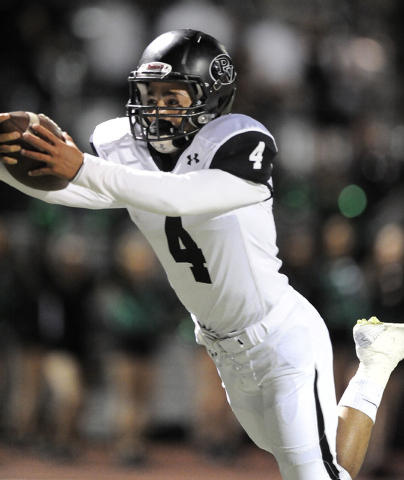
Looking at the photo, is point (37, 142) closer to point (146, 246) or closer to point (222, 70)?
point (222, 70)

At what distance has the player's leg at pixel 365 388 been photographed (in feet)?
8.61

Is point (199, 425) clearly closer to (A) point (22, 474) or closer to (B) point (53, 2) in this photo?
(A) point (22, 474)

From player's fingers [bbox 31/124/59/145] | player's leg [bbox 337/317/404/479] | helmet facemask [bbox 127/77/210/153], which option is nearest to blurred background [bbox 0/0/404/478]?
player's leg [bbox 337/317/404/479]

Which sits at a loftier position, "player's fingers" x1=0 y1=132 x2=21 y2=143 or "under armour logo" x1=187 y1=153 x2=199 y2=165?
"player's fingers" x1=0 y1=132 x2=21 y2=143

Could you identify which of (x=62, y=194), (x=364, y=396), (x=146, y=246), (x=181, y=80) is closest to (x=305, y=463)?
(x=364, y=396)

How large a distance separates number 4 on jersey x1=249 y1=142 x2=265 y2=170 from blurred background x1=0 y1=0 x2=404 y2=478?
7.00 ft

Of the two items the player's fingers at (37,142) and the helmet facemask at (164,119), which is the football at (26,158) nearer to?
the player's fingers at (37,142)

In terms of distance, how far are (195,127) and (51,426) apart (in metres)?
2.30

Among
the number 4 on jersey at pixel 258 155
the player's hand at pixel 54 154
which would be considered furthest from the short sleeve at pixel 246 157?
the player's hand at pixel 54 154

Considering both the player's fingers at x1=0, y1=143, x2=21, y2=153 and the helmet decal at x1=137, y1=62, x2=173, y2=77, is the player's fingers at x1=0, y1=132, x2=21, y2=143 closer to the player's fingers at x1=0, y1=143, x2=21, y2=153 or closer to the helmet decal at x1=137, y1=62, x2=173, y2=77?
the player's fingers at x1=0, y1=143, x2=21, y2=153

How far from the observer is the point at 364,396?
2.77 meters

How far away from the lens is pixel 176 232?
2.29 metres

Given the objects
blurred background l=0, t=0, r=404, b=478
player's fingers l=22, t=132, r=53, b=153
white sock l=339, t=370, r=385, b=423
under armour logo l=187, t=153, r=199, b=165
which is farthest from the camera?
blurred background l=0, t=0, r=404, b=478

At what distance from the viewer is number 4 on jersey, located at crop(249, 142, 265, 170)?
2.13 meters
